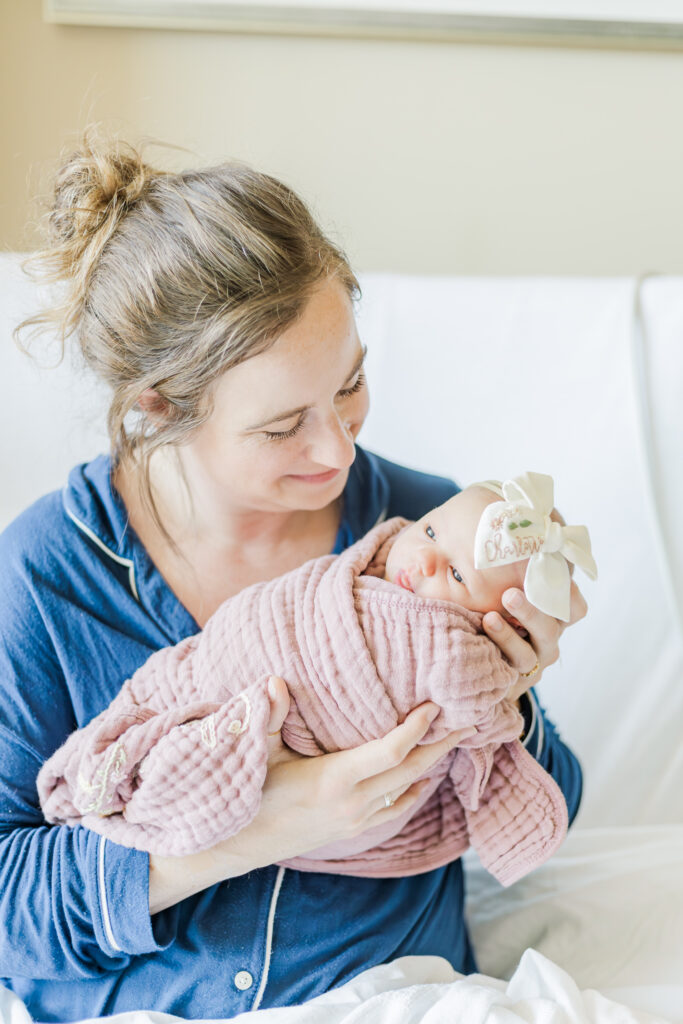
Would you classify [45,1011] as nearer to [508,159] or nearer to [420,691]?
[420,691]

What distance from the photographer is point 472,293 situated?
159 centimetres

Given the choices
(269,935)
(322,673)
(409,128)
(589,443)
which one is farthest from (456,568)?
(409,128)

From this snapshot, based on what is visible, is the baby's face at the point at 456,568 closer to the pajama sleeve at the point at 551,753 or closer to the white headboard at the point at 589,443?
the pajama sleeve at the point at 551,753

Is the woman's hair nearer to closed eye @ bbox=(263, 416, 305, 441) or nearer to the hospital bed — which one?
closed eye @ bbox=(263, 416, 305, 441)

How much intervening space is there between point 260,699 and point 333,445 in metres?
0.26

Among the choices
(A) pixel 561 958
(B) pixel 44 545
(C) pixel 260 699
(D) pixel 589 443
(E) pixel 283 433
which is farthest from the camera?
(D) pixel 589 443

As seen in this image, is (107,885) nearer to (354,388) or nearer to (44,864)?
(44,864)

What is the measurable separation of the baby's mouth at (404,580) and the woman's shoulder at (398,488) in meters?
0.30

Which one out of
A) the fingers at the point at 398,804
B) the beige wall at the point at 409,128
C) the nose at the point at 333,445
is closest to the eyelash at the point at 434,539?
the nose at the point at 333,445

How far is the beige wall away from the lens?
5.72 feet

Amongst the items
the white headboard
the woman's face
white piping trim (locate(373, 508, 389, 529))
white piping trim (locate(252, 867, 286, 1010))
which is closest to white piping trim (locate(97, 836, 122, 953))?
white piping trim (locate(252, 867, 286, 1010))

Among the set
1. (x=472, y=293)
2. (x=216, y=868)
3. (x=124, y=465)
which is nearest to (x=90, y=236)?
(x=124, y=465)

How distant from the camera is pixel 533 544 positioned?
0.87 meters

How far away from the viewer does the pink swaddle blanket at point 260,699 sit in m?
→ 0.85
